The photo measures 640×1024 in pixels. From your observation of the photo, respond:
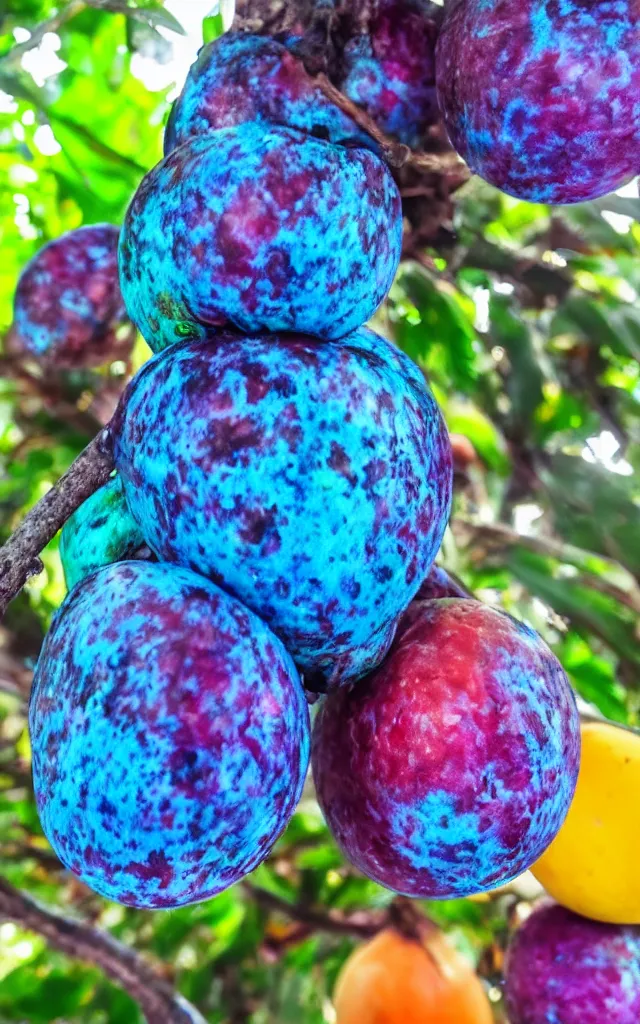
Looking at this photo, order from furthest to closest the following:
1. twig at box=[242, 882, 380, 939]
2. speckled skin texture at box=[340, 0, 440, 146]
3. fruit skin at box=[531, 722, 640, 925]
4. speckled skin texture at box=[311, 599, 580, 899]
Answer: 1. twig at box=[242, 882, 380, 939]
2. fruit skin at box=[531, 722, 640, 925]
3. speckled skin texture at box=[340, 0, 440, 146]
4. speckled skin texture at box=[311, 599, 580, 899]

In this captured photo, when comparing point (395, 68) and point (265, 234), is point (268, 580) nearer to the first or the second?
point (265, 234)

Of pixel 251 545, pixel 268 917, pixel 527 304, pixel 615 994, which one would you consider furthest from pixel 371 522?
pixel 268 917

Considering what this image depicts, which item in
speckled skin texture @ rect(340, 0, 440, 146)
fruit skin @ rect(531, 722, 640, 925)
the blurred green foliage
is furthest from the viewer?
the blurred green foliage

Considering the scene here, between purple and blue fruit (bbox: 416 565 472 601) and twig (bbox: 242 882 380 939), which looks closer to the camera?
purple and blue fruit (bbox: 416 565 472 601)

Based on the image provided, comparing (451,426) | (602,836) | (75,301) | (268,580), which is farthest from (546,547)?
(268,580)

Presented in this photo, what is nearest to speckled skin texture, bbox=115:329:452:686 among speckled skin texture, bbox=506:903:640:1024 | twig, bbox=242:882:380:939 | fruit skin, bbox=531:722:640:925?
fruit skin, bbox=531:722:640:925

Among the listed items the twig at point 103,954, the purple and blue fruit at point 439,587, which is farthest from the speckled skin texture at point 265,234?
the twig at point 103,954

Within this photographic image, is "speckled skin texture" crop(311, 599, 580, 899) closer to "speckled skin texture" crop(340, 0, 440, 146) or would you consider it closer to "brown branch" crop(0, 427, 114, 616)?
"brown branch" crop(0, 427, 114, 616)


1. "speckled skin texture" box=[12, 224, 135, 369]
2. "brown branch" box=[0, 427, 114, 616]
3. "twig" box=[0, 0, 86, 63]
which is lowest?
"speckled skin texture" box=[12, 224, 135, 369]
